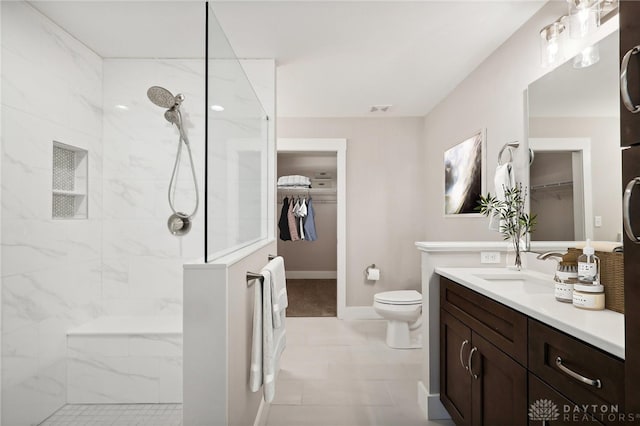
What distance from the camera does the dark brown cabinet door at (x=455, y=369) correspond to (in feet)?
5.67

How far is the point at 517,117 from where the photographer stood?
7.39 ft

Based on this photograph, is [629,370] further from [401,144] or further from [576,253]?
[401,144]

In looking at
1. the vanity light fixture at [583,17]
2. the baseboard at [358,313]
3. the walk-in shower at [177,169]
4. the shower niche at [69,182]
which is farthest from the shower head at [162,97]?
the baseboard at [358,313]

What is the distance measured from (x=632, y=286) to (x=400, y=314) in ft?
8.26

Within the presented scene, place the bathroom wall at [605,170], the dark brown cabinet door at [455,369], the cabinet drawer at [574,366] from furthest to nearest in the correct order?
the dark brown cabinet door at [455,369] → the bathroom wall at [605,170] → the cabinet drawer at [574,366]

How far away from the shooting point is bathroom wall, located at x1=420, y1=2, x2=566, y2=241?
84.4 inches

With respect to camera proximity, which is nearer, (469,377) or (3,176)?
(469,377)

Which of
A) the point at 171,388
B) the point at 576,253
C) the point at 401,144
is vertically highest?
the point at 401,144

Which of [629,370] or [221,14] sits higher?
[221,14]

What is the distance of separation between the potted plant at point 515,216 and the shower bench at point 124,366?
2096 mm

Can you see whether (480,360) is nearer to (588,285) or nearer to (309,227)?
(588,285)

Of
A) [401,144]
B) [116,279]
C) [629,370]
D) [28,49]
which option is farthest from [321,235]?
[629,370]

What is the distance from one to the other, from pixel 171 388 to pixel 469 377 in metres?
1.79

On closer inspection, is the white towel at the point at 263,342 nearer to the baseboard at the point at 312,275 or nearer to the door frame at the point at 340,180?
the door frame at the point at 340,180
